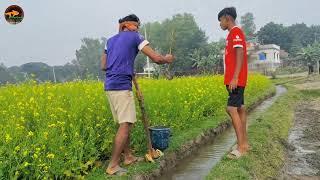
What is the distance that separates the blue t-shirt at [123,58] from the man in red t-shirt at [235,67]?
4.67 ft

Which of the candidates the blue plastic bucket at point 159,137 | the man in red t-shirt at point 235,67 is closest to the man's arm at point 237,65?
the man in red t-shirt at point 235,67

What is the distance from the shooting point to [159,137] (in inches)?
249

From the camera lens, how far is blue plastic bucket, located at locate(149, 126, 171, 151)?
6.26 metres

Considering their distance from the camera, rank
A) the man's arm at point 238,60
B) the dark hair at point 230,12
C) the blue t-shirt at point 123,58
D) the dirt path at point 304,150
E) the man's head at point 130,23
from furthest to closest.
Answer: the dirt path at point 304,150, the dark hair at point 230,12, the man's arm at point 238,60, the man's head at point 130,23, the blue t-shirt at point 123,58

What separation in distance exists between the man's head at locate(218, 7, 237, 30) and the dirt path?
230 centimetres

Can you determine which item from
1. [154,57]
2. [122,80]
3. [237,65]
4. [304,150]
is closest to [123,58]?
[122,80]

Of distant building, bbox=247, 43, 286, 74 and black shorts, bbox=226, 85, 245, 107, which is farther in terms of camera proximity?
distant building, bbox=247, 43, 286, 74

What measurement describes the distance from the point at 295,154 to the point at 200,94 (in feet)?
11.4

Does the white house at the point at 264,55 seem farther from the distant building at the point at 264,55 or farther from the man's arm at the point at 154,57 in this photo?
the man's arm at the point at 154,57

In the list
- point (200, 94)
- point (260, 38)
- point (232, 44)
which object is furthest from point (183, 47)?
point (232, 44)

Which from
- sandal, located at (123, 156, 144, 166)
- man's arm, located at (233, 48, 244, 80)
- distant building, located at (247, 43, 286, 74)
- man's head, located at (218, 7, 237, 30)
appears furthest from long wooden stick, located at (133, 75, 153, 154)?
distant building, located at (247, 43, 286, 74)

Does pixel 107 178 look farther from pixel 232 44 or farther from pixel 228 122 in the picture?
pixel 228 122

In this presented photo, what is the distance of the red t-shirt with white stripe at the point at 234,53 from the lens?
20.2ft

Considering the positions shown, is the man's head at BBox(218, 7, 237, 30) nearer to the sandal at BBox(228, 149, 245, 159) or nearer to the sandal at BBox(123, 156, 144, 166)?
the sandal at BBox(228, 149, 245, 159)
